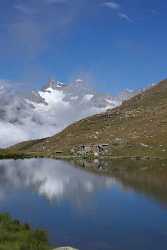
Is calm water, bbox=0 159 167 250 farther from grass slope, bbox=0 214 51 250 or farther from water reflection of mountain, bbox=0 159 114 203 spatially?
grass slope, bbox=0 214 51 250

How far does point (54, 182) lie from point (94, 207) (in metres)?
34.1

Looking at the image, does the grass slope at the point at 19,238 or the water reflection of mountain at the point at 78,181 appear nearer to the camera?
the grass slope at the point at 19,238

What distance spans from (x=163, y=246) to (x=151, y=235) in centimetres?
415

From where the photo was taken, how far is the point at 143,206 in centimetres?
6438

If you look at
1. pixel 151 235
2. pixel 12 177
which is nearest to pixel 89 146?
pixel 12 177

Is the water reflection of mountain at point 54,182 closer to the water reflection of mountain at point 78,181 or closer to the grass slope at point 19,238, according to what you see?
the water reflection of mountain at point 78,181

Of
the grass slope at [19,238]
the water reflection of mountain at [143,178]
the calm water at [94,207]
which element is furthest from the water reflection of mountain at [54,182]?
the grass slope at [19,238]

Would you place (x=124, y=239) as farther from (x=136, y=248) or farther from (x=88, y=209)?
(x=88, y=209)

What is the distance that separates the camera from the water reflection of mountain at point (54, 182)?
7900 cm

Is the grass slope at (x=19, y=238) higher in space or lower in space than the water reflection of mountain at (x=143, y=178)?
lower

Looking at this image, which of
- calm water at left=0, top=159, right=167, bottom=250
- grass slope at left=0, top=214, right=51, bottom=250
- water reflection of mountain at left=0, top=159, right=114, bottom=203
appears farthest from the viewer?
water reflection of mountain at left=0, top=159, right=114, bottom=203

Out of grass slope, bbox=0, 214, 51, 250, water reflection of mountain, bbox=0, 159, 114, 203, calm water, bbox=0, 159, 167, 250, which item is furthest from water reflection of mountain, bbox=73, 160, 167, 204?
grass slope, bbox=0, 214, 51, 250

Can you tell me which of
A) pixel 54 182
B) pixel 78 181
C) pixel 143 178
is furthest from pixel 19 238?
pixel 143 178

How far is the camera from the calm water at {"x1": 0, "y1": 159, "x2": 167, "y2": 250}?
148 feet
